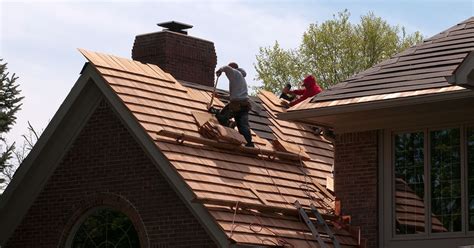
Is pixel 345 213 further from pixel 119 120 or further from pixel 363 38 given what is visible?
pixel 363 38

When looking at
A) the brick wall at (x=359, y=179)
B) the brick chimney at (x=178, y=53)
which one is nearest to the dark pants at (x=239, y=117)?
the brick wall at (x=359, y=179)

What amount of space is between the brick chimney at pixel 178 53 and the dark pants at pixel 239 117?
316 cm

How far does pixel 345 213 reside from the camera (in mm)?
25391

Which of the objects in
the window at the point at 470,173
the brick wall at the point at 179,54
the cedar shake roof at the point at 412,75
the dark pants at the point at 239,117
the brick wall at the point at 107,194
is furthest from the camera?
the brick wall at the point at 179,54

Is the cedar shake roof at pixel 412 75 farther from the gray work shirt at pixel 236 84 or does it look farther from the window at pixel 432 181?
the gray work shirt at pixel 236 84

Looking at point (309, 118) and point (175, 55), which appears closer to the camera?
point (309, 118)

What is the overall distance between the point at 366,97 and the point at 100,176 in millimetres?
4833

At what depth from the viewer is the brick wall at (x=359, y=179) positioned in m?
25.0

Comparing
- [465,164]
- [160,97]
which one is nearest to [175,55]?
[160,97]

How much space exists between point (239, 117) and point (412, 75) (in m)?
3.39

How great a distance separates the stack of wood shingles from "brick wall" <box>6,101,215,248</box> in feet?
1.64

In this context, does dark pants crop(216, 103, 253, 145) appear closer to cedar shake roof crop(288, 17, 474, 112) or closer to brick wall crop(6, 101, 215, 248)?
cedar shake roof crop(288, 17, 474, 112)

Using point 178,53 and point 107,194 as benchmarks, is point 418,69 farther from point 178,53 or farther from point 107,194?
point 178,53

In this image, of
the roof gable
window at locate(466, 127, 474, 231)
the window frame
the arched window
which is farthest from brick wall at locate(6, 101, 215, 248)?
window at locate(466, 127, 474, 231)
